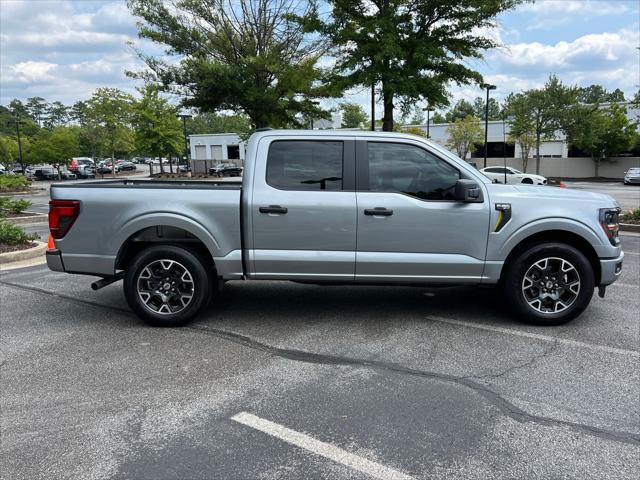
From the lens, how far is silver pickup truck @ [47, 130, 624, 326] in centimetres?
488

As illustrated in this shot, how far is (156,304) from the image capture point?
5.11 metres

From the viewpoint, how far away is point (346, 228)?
16.0 feet

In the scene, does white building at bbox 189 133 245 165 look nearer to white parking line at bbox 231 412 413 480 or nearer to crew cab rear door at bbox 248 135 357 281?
crew cab rear door at bbox 248 135 357 281

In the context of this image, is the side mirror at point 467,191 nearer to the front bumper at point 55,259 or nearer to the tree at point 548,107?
the front bumper at point 55,259

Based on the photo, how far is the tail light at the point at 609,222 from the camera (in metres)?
4.98

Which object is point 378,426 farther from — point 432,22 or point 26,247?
point 432,22

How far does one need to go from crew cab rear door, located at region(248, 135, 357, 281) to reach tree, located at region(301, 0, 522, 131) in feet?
36.4

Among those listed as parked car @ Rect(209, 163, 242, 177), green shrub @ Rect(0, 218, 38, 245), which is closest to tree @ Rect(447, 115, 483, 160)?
parked car @ Rect(209, 163, 242, 177)

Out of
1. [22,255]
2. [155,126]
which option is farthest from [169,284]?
[155,126]

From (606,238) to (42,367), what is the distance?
541 centimetres

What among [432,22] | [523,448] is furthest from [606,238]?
[432,22]

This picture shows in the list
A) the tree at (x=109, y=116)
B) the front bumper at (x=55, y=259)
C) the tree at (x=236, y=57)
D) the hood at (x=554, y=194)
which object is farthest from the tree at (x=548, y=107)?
the front bumper at (x=55, y=259)

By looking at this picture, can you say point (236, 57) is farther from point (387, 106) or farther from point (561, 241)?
point (561, 241)

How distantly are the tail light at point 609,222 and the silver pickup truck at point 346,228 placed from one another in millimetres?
17
